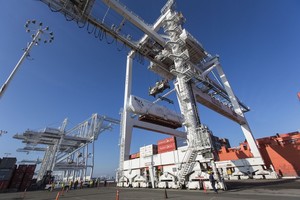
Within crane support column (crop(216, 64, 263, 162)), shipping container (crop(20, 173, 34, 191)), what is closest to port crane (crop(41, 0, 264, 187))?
crane support column (crop(216, 64, 263, 162))

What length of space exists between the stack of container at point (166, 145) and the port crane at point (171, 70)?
4.09 feet

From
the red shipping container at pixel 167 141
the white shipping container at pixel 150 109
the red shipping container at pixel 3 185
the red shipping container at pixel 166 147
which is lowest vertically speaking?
the red shipping container at pixel 3 185

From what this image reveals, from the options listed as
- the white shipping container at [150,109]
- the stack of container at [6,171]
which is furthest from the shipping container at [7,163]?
the white shipping container at [150,109]

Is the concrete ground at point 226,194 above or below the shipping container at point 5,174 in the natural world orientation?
below

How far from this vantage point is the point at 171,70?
15.6 m

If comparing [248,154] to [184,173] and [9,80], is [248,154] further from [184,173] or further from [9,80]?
[9,80]

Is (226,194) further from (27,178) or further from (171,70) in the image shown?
(27,178)

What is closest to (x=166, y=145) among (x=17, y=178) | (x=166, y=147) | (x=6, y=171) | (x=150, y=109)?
(x=166, y=147)

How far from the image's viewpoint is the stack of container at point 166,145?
21.0 meters

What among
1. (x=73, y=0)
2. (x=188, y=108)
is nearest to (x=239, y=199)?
(x=188, y=108)

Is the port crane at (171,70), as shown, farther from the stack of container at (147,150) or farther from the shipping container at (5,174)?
the shipping container at (5,174)

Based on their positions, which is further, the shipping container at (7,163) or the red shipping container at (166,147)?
the shipping container at (7,163)

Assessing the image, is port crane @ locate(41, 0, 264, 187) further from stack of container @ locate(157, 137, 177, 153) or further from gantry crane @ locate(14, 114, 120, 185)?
gantry crane @ locate(14, 114, 120, 185)

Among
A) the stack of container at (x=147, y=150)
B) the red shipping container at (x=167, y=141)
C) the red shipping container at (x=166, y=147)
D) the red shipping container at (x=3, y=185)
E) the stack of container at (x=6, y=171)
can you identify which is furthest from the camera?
the stack of container at (x=6, y=171)
